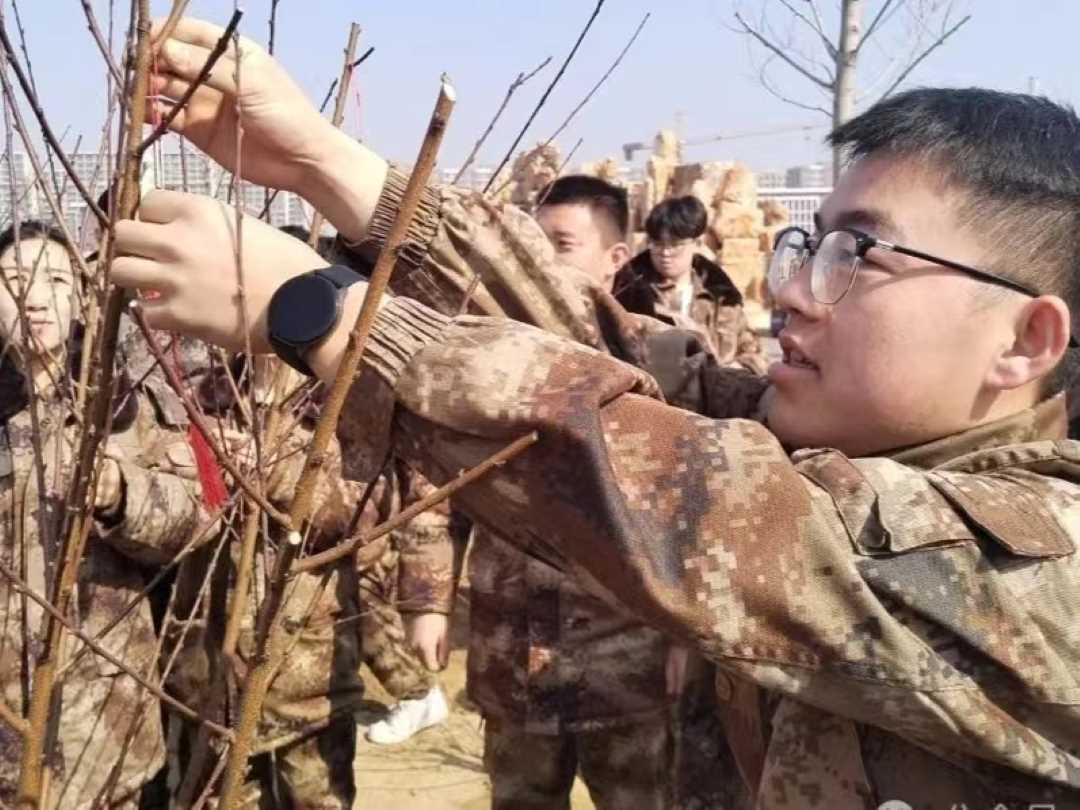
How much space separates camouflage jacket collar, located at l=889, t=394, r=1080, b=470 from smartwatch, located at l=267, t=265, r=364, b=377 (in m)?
0.71

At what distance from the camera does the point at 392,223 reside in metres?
1.43

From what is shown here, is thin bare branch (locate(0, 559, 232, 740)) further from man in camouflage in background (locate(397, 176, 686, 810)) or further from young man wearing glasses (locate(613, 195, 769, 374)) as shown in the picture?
young man wearing glasses (locate(613, 195, 769, 374))

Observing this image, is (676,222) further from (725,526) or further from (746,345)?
(725,526)

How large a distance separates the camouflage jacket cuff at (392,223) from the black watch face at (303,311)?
0.34 m

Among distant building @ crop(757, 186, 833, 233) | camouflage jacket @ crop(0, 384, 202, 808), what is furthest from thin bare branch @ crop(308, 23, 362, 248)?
distant building @ crop(757, 186, 833, 233)

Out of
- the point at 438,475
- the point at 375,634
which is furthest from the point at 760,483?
the point at 375,634

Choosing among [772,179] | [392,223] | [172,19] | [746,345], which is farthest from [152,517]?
[772,179]

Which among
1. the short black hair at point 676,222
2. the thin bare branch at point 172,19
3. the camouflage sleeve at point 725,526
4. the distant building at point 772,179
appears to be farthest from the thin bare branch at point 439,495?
the distant building at point 772,179

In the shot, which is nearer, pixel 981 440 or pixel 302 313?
pixel 302 313

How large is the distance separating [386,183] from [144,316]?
1.91ft

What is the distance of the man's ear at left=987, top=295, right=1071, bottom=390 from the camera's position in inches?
50.1

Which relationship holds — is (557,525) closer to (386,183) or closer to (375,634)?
(386,183)

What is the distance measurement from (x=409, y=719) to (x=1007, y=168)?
436 cm

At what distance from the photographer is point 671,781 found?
257 centimetres
